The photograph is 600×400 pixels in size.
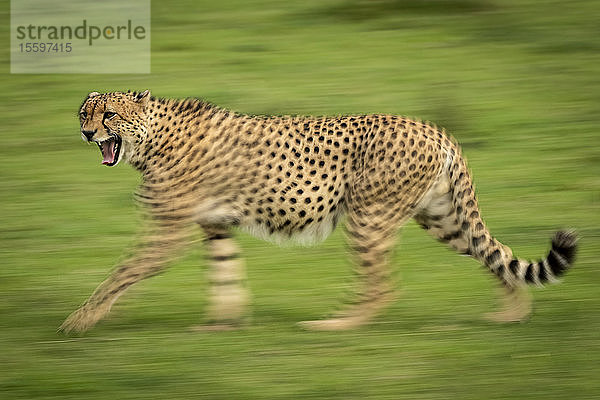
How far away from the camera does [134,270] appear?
692 centimetres

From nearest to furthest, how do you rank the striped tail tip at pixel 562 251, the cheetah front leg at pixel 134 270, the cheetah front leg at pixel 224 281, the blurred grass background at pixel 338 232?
the blurred grass background at pixel 338 232 → the striped tail tip at pixel 562 251 → the cheetah front leg at pixel 134 270 → the cheetah front leg at pixel 224 281

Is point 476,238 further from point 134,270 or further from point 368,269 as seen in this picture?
point 134,270

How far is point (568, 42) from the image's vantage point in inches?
489

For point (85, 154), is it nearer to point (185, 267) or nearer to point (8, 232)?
point (8, 232)

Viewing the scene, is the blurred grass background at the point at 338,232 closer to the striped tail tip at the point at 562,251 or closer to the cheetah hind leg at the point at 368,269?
the cheetah hind leg at the point at 368,269

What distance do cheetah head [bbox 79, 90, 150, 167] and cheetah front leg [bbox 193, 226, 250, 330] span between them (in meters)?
0.58


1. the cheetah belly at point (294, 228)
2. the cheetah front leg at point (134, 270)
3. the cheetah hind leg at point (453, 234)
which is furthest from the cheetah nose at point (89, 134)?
the cheetah hind leg at point (453, 234)

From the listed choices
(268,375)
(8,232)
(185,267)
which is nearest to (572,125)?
(185,267)

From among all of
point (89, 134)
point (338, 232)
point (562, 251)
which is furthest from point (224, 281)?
point (338, 232)

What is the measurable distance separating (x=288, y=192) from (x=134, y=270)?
2.81 ft

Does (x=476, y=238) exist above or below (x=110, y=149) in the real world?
below

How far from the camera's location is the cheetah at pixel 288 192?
6969 millimetres

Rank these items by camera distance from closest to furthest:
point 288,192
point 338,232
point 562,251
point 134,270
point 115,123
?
point 562,251
point 134,270
point 288,192
point 115,123
point 338,232

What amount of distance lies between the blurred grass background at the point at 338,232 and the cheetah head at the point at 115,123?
2.91 feet
